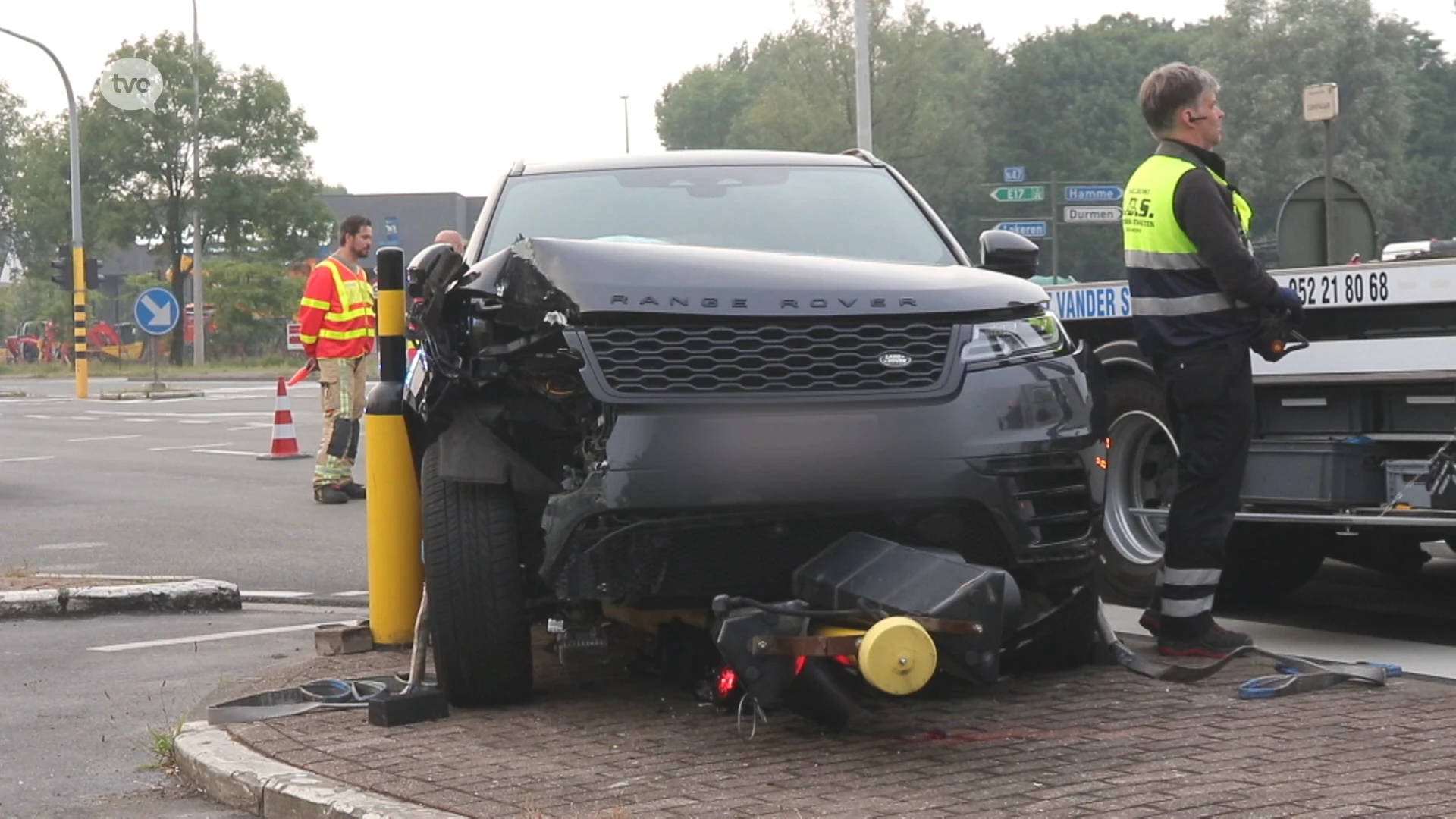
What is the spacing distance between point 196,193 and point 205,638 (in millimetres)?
54453

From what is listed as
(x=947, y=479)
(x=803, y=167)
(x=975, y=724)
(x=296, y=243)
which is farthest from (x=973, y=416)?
(x=296, y=243)

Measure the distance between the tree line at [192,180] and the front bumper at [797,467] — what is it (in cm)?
5719

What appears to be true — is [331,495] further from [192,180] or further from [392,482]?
[192,180]

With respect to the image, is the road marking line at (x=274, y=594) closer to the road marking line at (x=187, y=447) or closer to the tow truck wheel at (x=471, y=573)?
the tow truck wheel at (x=471, y=573)

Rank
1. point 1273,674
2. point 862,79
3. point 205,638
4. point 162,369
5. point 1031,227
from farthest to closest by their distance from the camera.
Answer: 1. point 162,369
2. point 862,79
3. point 1031,227
4. point 205,638
5. point 1273,674

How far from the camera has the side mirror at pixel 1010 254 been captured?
6.37m

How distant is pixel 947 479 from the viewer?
17.1ft

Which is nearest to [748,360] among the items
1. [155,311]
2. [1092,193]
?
[1092,193]

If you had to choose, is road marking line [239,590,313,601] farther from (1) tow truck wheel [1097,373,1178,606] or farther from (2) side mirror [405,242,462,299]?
(1) tow truck wheel [1097,373,1178,606]

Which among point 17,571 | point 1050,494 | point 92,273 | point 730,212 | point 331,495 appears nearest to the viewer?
point 1050,494

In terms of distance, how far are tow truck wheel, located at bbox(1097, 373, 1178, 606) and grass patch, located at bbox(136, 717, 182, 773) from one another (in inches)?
147

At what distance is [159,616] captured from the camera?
9.10 m

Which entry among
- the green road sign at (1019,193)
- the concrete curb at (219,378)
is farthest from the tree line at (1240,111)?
the green road sign at (1019,193)

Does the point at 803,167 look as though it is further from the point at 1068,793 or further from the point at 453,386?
the point at 1068,793
